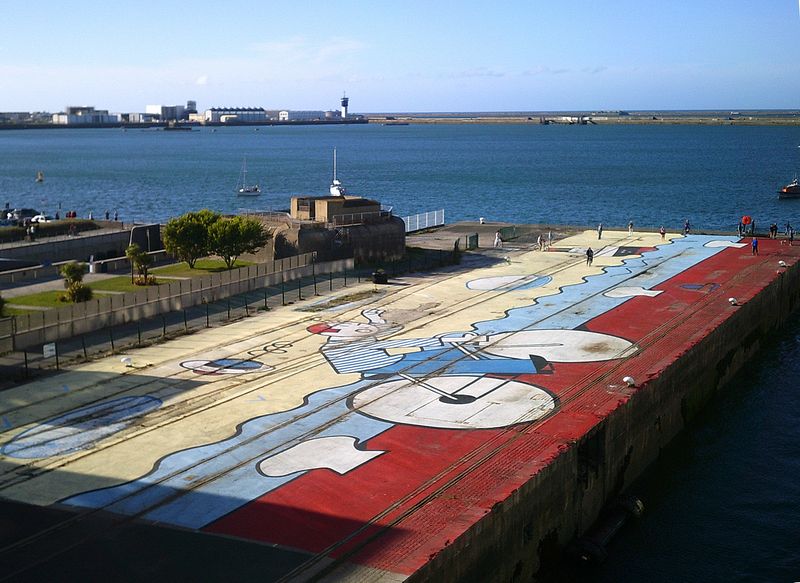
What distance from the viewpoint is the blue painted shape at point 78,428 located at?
3203cm

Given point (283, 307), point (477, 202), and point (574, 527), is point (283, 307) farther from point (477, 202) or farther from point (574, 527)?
point (477, 202)

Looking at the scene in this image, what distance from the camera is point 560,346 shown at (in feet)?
151

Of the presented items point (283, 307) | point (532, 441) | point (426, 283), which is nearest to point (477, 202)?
point (426, 283)

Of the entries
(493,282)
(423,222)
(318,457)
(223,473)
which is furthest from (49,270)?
(318,457)

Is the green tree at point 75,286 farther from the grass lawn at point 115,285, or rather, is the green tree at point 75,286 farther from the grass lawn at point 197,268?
the grass lawn at point 197,268

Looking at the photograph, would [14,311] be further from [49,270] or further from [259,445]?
[259,445]

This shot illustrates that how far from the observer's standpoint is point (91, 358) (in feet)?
140

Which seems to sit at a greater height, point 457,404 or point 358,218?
point 358,218

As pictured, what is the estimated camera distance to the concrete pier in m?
25.5

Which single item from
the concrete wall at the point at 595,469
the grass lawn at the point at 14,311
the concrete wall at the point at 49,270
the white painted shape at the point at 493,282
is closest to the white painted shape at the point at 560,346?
the concrete wall at the point at 595,469

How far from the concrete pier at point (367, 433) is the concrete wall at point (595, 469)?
0.30 ft

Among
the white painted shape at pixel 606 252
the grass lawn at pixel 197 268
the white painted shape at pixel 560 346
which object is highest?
the white painted shape at pixel 606 252

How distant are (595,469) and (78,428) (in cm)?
1809

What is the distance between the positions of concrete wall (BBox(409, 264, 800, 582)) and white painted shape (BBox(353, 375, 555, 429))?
A: 9.79 feet
